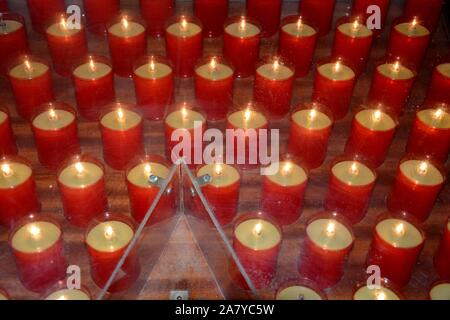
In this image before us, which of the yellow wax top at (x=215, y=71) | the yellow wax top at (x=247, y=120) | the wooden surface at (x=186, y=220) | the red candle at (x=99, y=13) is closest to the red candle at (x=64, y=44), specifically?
the wooden surface at (x=186, y=220)

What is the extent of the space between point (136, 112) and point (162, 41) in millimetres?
660

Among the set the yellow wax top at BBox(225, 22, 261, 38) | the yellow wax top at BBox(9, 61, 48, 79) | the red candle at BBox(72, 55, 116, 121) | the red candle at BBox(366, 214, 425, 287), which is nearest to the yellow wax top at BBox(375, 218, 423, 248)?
the red candle at BBox(366, 214, 425, 287)

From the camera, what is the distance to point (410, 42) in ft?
7.80

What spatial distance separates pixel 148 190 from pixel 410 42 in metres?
1.32

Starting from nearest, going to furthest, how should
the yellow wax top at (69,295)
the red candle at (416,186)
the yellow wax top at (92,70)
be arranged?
1. the yellow wax top at (69,295)
2. the red candle at (416,186)
3. the yellow wax top at (92,70)

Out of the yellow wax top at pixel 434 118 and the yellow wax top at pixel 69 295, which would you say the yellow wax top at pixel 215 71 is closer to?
the yellow wax top at pixel 434 118

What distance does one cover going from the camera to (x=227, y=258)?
1.66 meters

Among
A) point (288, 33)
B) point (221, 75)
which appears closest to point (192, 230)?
point (221, 75)

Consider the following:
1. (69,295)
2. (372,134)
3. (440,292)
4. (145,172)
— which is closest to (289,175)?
(372,134)

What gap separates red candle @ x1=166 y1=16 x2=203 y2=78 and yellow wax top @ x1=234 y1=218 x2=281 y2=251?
2.66 feet

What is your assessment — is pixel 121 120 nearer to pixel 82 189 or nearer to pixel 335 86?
pixel 82 189

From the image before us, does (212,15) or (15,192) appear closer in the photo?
(15,192)

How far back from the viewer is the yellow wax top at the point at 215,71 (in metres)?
2.16

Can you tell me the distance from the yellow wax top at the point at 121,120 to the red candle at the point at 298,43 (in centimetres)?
71
